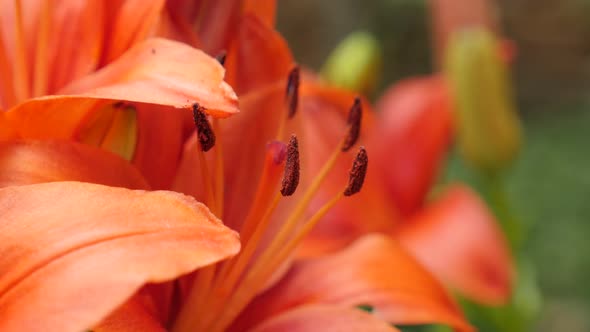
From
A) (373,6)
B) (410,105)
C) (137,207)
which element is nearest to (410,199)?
(410,105)

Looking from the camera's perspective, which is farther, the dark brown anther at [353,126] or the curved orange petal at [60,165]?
the dark brown anther at [353,126]

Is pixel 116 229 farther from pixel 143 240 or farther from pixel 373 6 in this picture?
pixel 373 6

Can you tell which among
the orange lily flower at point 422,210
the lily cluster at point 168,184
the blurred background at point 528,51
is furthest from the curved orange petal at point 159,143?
the blurred background at point 528,51

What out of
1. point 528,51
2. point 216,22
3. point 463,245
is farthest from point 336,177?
point 528,51

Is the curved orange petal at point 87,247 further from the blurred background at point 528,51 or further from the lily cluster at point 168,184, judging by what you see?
→ the blurred background at point 528,51

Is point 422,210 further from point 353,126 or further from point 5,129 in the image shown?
point 5,129
